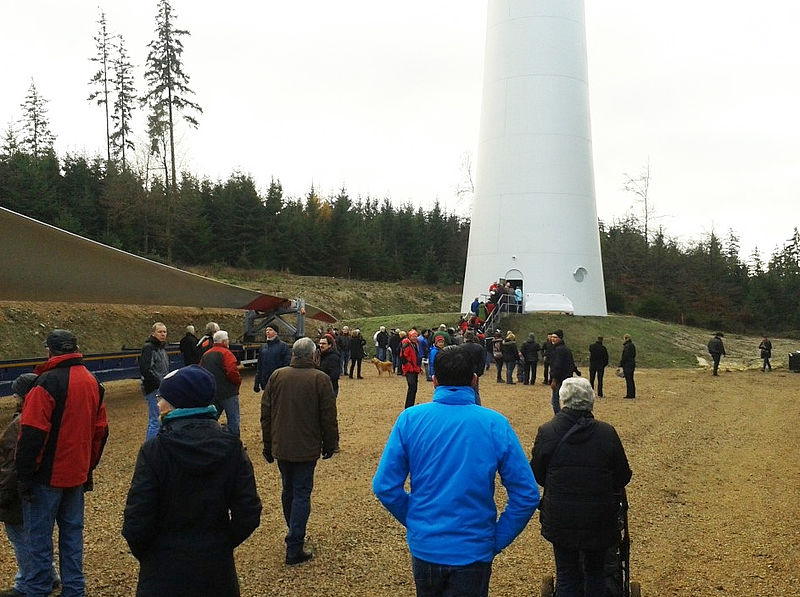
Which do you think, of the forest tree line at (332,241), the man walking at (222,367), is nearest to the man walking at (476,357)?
Result: the man walking at (222,367)

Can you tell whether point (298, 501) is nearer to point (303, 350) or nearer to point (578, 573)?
point (303, 350)

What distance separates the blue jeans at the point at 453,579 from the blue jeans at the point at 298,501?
2.22m

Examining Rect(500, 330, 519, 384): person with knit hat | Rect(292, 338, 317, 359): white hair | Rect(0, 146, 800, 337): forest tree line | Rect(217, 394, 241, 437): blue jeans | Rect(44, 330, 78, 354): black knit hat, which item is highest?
Rect(0, 146, 800, 337): forest tree line

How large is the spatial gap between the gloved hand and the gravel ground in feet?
3.12

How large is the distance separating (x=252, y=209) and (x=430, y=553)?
134 ft

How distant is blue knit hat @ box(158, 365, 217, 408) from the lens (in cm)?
275

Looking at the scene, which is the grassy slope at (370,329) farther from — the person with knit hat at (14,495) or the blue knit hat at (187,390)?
the blue knit hat at (187,390)

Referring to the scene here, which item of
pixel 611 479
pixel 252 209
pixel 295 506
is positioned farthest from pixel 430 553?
pixel 252 209

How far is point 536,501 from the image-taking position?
112 inches

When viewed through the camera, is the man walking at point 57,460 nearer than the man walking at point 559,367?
Yes

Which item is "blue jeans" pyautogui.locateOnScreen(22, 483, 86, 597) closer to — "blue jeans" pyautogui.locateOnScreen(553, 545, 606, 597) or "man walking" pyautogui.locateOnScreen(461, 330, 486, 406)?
"man walking" pyautogui.locateOnScreen(461, 330, 486, 406)

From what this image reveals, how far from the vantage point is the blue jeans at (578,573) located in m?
3.56

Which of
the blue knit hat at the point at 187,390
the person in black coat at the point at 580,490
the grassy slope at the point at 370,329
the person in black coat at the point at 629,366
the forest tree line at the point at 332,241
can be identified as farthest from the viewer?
the forest tree line at the point at 332,241

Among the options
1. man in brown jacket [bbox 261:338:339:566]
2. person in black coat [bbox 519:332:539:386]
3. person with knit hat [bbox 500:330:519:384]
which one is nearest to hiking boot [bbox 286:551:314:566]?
man in brown jacket [bbox 261:338:339:566]
